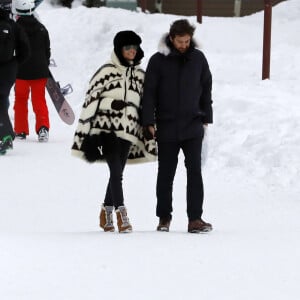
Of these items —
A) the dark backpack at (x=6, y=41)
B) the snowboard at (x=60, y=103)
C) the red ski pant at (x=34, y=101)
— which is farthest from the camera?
the snowboard at (x=60, y=103)

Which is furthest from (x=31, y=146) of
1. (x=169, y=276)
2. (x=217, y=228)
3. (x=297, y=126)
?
(x=169, y=276)

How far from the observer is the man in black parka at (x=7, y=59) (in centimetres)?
1048

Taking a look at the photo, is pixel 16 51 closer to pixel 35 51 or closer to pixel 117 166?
pixel 35 51

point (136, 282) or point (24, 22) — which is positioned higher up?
point (24, 22)

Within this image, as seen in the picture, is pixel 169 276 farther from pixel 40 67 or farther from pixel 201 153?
pixel 40 67

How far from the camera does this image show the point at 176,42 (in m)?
6.88

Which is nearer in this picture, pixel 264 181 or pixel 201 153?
pixel 201 153

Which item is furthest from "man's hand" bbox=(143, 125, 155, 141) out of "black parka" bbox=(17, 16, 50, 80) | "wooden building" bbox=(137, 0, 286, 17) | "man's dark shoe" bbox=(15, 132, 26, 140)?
"wooden building" bbox=(137, 0, 286, 17)

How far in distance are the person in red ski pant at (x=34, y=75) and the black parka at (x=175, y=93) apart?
489 cm

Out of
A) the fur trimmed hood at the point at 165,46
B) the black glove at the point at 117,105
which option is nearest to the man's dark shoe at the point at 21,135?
the black glove at the point at 117,105

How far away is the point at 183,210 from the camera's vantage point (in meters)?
8.49

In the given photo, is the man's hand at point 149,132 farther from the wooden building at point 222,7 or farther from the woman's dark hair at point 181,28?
the wooden building at point 222,7

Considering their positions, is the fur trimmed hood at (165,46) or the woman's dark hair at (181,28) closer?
the woman's dark hair at (181,28)

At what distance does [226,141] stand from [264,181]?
1.41m
